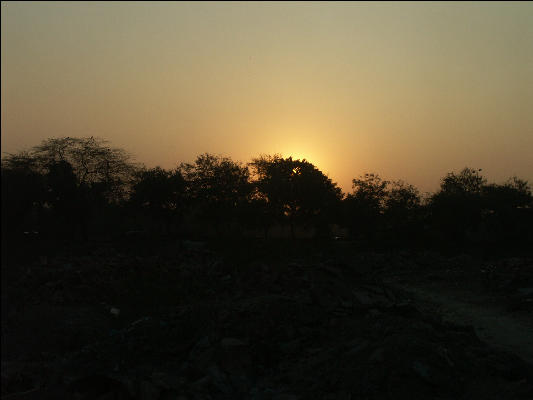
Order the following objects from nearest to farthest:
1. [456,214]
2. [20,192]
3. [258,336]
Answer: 1. [258,336]
2. [20,192]
3. [456,214]

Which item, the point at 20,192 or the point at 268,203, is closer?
the point at 20,192

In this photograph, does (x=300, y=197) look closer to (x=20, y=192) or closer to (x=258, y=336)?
(x=20, y=192)

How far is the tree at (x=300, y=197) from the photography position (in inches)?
1647

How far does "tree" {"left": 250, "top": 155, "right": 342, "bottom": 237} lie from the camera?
41.8 metres

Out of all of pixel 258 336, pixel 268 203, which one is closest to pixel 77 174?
pixel 268 203

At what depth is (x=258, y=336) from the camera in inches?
400

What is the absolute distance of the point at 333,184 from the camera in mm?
44188

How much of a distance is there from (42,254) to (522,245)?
34.5 metres

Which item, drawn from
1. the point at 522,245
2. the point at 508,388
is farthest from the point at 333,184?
the point at 508,388

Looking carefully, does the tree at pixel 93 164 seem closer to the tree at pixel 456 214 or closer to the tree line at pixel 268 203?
the tree line at pixel 268 203

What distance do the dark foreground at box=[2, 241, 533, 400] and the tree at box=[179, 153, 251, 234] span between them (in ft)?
66.4

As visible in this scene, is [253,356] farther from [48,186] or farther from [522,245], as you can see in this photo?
[522,245]

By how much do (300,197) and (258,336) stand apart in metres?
32.0

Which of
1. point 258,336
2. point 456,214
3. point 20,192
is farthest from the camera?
point 456,214
